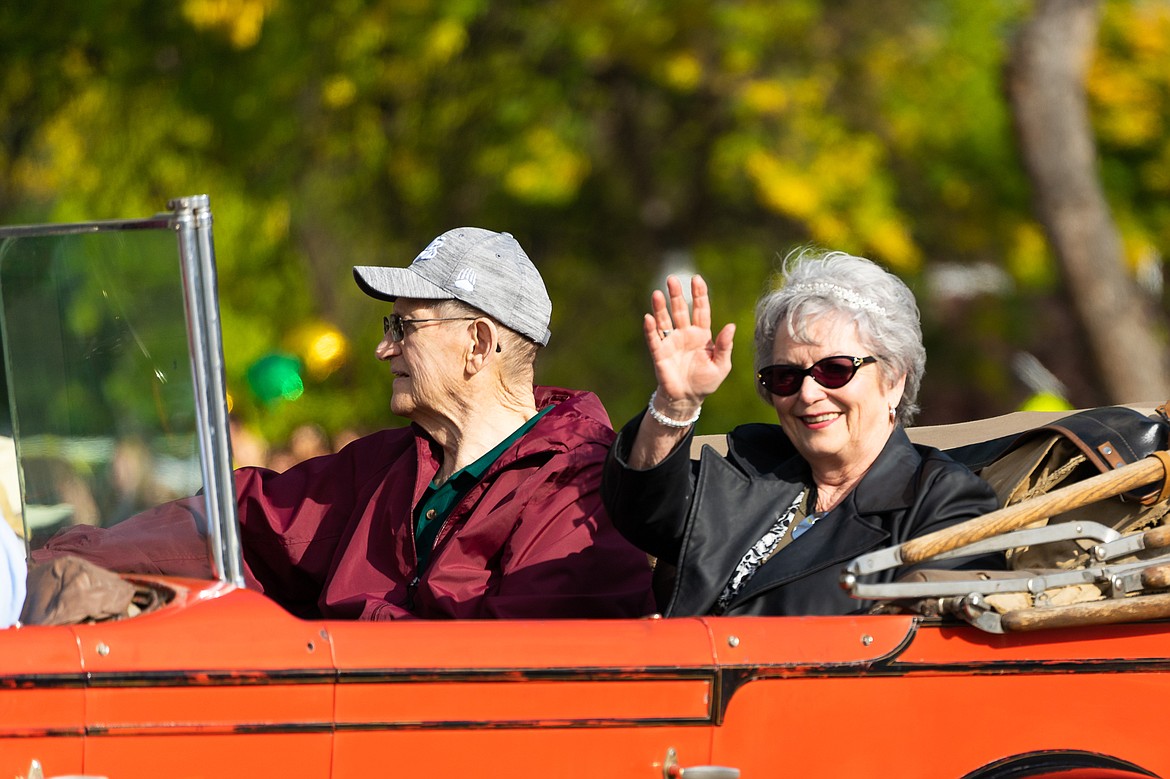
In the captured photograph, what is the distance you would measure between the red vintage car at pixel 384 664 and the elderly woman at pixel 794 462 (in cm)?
31

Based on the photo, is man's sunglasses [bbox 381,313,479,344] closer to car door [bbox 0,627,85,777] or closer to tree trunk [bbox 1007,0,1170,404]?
car door [bbox 0,627,85,777]

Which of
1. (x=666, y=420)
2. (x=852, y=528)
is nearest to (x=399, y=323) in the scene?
(x=666, y=420)

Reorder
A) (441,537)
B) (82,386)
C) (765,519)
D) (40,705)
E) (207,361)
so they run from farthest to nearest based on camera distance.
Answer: (441,537) → (765,519) → (82,386) → (207,361) → (40,705)

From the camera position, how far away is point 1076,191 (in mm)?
9234

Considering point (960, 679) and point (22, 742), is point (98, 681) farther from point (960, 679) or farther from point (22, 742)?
point (960, 679)

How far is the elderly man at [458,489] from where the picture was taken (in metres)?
3.13

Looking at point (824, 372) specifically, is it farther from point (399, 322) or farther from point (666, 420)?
point (399, 322)

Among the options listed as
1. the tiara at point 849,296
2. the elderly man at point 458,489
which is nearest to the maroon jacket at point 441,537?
the elderly man at point 458,489

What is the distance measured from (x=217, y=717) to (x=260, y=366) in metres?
6.35

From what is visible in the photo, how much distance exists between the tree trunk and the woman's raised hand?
679cm

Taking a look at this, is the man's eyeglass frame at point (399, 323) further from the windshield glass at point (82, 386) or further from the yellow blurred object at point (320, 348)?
the yellow blurred object at point (320, 348)

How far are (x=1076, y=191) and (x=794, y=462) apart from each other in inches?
262

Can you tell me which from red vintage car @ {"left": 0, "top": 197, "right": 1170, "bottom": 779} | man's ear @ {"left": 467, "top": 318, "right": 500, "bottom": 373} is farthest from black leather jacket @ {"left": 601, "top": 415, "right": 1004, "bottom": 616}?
man's ear @ {"left": 467, "top": 318, "right": 500, "bottom": 373}

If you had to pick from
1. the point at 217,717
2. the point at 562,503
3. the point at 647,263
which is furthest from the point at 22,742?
the point at 647,263
